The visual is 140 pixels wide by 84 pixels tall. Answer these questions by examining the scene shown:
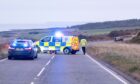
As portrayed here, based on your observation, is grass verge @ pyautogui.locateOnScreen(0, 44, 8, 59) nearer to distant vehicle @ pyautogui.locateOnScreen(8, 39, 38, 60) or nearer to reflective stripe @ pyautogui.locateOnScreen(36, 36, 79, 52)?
distant vehicle @ pyautogui.locateOnScreen(8, 39, 38, 60)

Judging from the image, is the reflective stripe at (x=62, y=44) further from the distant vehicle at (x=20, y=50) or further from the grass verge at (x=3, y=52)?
the distant vehicle at (x=20, y=50)

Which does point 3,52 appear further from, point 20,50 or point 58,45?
point 20,50

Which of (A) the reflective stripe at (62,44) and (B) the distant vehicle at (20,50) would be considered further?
(A) the reflective stripe at (62,44)

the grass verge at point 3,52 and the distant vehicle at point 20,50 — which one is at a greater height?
the distant vehicle at point 20,50

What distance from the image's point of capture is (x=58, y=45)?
5828cm

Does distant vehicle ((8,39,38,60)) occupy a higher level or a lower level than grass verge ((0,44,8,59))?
higher

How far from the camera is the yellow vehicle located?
58125 mm

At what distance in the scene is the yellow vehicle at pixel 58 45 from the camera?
58.1m

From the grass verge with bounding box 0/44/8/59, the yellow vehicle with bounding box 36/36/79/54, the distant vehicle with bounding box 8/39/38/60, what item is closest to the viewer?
the distant vehicle with bounding box 8/39/38/60

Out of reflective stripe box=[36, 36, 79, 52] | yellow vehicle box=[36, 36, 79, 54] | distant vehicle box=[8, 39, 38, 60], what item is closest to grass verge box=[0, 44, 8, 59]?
distant vehicle box=[8, 39, 38, 60]

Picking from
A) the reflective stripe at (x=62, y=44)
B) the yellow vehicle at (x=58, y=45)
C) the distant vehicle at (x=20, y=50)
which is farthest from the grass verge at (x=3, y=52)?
the reflective stripe at (x=62, y=44)

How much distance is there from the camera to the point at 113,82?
23.1 m

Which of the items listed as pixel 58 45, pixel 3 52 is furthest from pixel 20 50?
pixel 58 45

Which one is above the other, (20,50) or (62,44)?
(20,50)
